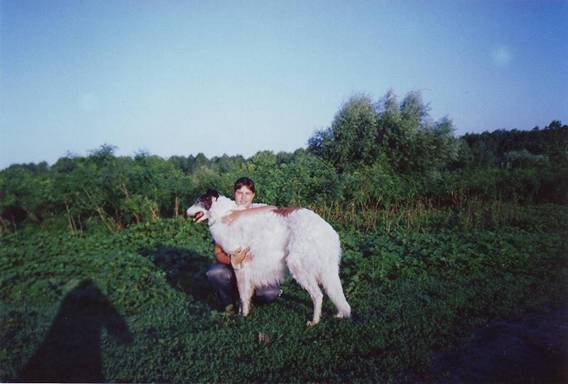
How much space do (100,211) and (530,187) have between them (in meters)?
18.4

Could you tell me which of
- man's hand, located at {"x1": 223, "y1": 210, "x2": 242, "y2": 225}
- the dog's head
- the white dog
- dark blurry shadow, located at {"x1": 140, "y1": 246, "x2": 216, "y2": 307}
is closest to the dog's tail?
the white dog

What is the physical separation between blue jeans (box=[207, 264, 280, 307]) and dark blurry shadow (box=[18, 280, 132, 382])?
1308mm

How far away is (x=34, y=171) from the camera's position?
13.1 m

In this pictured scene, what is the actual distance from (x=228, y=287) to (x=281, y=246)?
120 centimetres

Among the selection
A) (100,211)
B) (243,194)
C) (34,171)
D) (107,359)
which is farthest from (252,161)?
(107,359)

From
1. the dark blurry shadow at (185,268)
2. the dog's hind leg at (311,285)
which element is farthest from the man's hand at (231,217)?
the dark blurry shadow at (185,268)

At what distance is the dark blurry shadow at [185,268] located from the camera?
6.00 meters

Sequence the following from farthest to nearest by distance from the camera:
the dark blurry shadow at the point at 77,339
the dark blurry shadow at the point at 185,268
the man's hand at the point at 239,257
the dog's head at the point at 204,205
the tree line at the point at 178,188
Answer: the tree line at the point at 178,188 < the dark blurry shadow at the point at 185,268 < the dog's head at the point at 204,205 < the man's hand at the point at 239,257 < the dark blurry shadow at the point at 77,339

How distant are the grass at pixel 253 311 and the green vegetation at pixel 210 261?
0.02m

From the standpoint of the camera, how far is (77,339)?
4504mm

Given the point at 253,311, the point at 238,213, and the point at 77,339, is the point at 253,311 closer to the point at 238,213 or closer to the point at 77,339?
the point at 238,213

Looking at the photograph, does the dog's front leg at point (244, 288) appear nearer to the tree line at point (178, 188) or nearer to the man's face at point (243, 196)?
the man's face at point (243, 196)

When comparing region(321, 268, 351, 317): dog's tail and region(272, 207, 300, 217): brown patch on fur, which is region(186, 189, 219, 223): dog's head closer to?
region(272, 207, 300, 217): brown patch on fur

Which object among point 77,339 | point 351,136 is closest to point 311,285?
point 77,339
